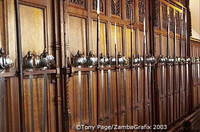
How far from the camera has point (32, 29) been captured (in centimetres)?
185

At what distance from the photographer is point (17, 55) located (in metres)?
1.70

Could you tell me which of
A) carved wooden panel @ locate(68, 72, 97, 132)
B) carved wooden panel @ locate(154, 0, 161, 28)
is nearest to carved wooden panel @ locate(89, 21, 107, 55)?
carved wooden panel @ locate(68, 72, 97, 132)

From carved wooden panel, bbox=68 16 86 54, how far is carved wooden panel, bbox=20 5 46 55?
0.34 metres

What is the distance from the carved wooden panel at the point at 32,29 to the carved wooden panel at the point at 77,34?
344 millimetres

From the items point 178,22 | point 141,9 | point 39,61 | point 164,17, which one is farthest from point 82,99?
point 178,22

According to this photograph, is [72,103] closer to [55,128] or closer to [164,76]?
[55,128]

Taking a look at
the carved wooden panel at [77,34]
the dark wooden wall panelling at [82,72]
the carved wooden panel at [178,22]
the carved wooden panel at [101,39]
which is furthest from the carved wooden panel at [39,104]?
the carved wooden panel at [178,22]

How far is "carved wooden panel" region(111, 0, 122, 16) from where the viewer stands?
9.59ft

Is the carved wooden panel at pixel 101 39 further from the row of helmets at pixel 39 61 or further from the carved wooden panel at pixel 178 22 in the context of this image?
the carved wooden panel at pixel 178 22

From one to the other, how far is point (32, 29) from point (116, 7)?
1.39m

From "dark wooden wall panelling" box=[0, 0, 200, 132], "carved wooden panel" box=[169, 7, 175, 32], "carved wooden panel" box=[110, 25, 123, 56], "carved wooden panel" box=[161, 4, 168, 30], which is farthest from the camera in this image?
"carved wooden panel" box=[169, 7, 175, 32]

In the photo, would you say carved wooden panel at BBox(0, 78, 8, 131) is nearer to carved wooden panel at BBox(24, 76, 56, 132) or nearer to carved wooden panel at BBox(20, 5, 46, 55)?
carved wooden panel at BBox(24, 76, 56, 132)

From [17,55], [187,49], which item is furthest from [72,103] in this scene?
[187,49]

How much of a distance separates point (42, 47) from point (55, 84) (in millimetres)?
319
